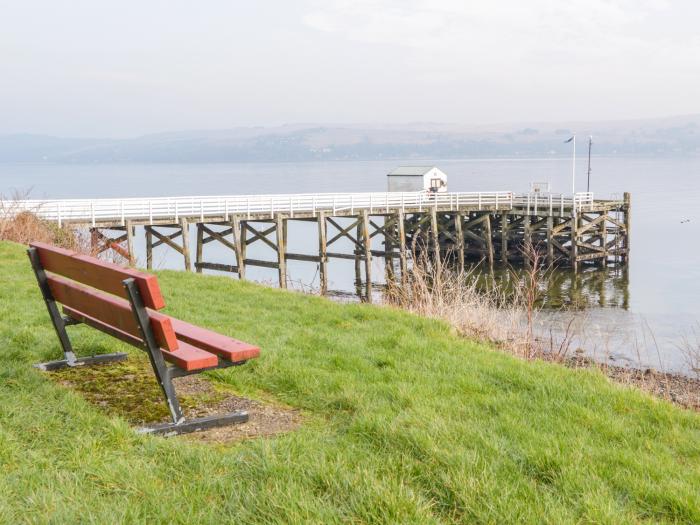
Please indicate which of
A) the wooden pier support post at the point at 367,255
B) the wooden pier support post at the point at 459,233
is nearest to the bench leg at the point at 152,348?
the wooden pier support post at the point at 367,255

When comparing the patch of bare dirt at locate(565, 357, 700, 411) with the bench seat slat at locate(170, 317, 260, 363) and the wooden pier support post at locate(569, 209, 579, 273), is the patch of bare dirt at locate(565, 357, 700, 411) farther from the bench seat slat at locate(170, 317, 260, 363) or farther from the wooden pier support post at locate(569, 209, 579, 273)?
the wooden pier support post at locate(569, 209, 579, 273)

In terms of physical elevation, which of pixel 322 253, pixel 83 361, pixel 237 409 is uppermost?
pixel 83 361

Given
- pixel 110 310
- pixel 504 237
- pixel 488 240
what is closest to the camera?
pixel 110 310

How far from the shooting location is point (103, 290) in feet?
16.6

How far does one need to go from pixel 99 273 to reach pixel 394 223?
3148 centimetres

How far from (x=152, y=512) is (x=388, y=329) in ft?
16.3

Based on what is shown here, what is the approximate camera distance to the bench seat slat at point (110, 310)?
4746 mm

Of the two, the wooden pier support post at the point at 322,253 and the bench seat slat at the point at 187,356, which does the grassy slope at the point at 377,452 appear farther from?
the wooden pier support post at the point at 322,253

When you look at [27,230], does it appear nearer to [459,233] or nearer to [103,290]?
[103,290]

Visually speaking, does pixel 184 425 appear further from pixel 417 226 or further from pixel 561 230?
pixel 561 230

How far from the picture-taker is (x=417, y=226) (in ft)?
122

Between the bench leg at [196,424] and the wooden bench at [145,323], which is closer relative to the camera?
the wooden bench at [145,323]

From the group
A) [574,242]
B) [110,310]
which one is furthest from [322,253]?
[110,310]

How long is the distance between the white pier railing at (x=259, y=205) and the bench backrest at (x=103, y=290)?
13.7m
